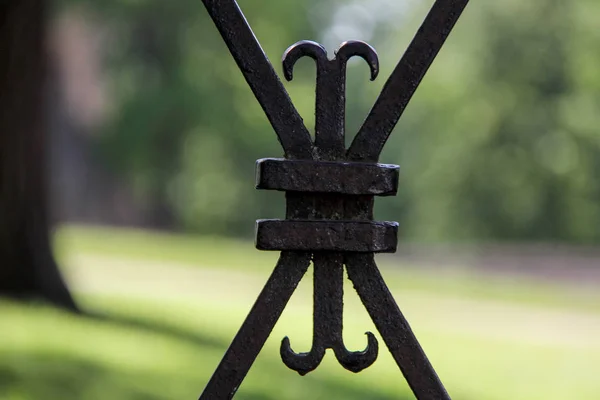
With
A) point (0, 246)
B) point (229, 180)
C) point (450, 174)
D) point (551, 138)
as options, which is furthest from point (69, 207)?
point (0, 246)

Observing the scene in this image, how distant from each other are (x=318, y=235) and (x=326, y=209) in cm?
6

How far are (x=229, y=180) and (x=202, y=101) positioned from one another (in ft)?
13.6

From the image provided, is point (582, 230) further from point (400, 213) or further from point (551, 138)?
point (400, 213)

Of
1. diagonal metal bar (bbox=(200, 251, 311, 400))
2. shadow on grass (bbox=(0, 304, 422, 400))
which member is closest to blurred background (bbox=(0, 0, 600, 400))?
shadow on grass (bbox=(0, 304, 422, 400))

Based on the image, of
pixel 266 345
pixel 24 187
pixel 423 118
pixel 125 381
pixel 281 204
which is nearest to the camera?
pixel 125 381

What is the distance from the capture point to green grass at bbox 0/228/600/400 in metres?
4.96

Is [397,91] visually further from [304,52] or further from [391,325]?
[391,325]

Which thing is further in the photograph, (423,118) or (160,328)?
(423,118)

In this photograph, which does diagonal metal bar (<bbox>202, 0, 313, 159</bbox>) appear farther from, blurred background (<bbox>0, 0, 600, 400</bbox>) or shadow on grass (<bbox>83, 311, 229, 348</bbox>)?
shadow on grass (<bbox>83, 311, 229, 348</bbox>)

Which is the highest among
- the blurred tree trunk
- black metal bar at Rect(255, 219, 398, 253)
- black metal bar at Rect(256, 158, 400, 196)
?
the blurred tree trunk

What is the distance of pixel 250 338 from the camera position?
1.46 meters

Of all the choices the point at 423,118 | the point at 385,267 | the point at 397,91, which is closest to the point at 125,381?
the point at 397,91

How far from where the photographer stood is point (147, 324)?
23.2 feet

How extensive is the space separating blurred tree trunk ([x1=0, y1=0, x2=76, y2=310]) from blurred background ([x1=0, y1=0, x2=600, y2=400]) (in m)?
0.31
